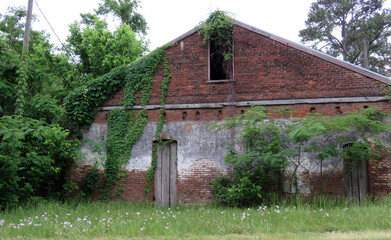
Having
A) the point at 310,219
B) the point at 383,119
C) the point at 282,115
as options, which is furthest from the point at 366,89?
the point at 310,219

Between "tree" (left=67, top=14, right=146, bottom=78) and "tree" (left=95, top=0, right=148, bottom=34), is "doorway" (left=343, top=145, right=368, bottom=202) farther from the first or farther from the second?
"tree" (left=95, top=0, right=148, bottom=34)

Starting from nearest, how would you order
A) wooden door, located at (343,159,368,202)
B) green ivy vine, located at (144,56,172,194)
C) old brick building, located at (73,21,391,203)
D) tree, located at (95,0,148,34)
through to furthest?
wooden door, located at (343,159,368,202) → old brick building, located at (73,21,391,203) → green ivy vine, located at (144,56,172,194) → tree, located at (95,0,148,34)

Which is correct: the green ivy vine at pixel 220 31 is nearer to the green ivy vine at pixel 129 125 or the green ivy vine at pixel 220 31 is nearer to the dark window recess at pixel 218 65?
the dark window recess at pixel 218 65

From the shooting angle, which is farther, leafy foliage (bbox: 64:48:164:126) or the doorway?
leafy foliage (bbox: 64:48:164:126)

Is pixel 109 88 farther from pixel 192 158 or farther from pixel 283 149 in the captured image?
pixel 283 149

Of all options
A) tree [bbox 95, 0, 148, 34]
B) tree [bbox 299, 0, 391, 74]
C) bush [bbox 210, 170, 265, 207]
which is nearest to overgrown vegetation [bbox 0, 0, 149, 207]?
bush [bbox 210, 170, 265, 207]

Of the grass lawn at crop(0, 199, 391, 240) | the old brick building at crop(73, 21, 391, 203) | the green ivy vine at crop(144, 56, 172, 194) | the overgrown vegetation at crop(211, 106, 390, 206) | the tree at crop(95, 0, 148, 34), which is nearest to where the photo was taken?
the grass lawn at crop(0, 199, 391, 240)

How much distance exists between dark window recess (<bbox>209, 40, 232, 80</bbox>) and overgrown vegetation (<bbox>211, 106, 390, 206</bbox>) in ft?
6.48

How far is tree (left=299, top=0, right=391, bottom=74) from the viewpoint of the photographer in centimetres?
2156

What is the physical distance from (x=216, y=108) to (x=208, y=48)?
2291 mm

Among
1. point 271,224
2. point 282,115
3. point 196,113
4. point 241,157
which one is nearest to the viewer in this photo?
point 271,224

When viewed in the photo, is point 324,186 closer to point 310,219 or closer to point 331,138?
point 331,138

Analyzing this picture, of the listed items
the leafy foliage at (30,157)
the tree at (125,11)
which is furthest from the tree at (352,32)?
the leafy foliage at (30,157)

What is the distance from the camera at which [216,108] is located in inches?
399
